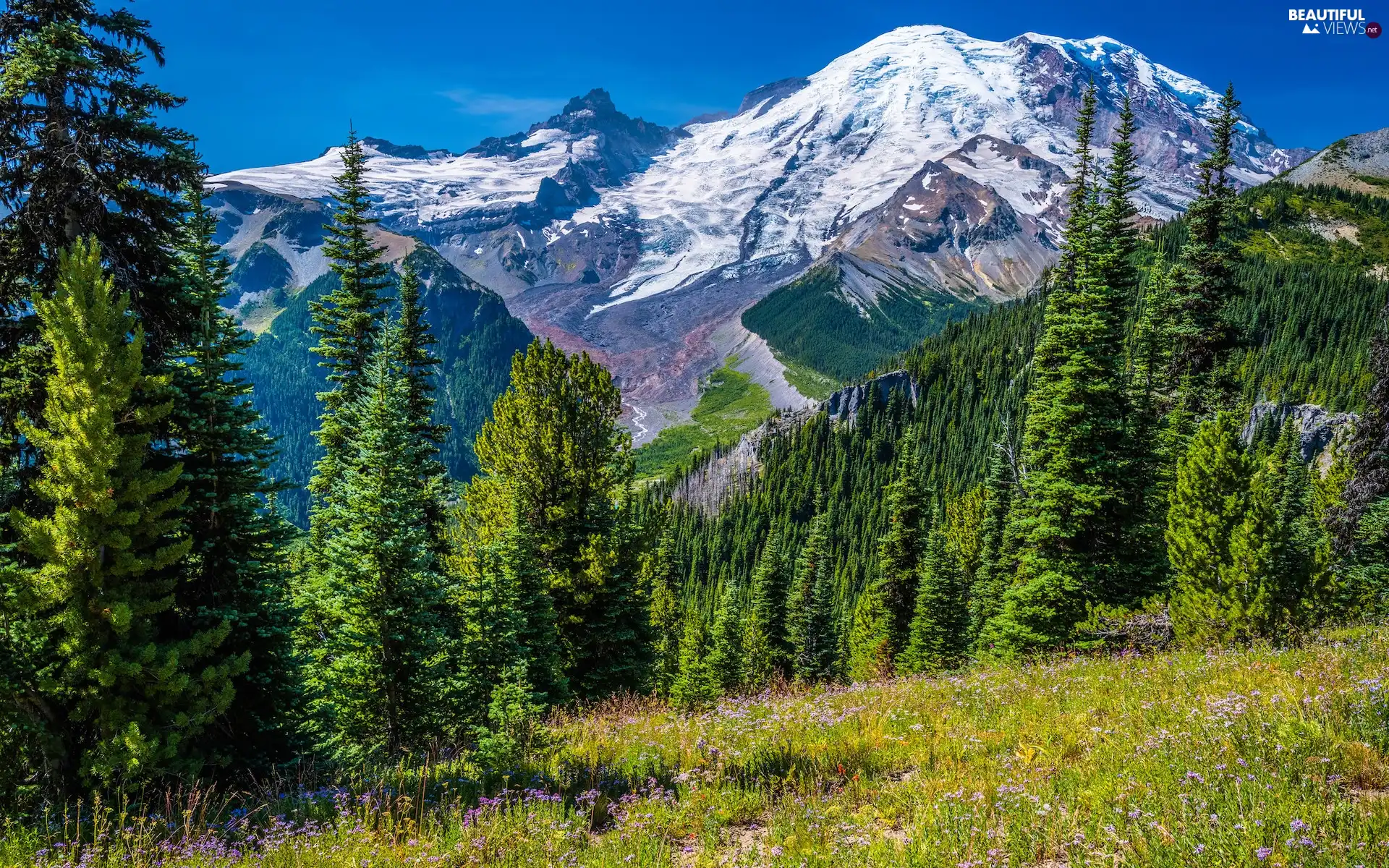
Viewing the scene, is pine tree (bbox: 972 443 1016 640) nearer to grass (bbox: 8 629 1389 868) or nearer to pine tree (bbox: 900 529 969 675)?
pine tree (bbox: 900 529 969 675)

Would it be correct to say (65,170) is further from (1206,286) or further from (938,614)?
(938,614)

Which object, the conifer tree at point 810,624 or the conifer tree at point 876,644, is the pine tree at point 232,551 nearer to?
the conifer tree at point 876,644

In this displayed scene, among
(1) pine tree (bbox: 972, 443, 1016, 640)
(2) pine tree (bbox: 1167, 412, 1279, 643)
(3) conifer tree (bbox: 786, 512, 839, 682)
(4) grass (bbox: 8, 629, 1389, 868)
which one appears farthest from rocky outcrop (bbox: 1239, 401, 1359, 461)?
(4) grass (bbox: 8, 629, 1389, 868)

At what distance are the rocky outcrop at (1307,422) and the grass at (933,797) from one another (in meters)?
124

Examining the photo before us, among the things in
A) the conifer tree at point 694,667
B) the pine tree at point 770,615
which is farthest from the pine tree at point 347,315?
the pine tree at point 770,615

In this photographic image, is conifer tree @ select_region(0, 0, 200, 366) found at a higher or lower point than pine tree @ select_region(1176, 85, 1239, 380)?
lower

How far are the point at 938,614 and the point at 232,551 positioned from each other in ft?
111

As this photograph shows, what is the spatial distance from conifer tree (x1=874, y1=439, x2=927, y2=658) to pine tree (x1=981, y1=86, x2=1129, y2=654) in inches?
629

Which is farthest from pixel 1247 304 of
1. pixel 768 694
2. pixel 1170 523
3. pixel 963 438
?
pixel 768 694

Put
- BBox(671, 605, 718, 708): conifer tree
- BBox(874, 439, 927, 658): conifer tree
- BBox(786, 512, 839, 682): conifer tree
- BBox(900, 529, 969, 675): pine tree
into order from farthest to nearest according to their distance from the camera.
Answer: BBox(786, 512, 839, 682): conifer tree
BBox(671, 605, 718, 708): conifer tree
BBox(874, 439, 927, 658): conifer tree
BBox(900, 529, 969, 675): pine tree

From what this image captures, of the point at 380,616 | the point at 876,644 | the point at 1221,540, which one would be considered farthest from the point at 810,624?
the point at 380,616

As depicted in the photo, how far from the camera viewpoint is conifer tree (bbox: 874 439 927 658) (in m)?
38.1

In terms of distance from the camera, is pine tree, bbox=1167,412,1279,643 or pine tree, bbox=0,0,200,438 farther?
pine tree, bbox=1167,412,1279,643

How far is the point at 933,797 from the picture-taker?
19.2ft
